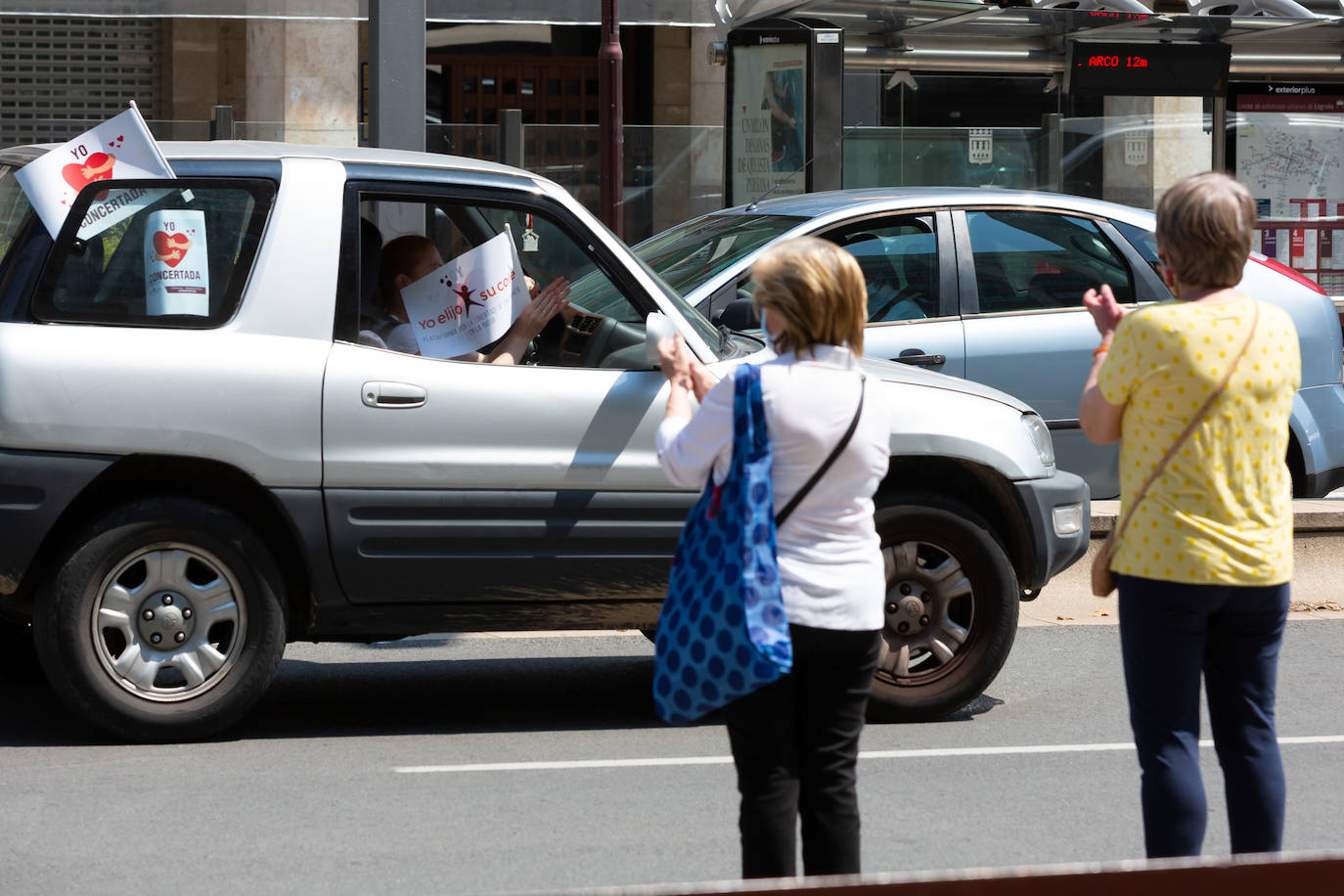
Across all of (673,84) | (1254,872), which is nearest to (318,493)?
(1254,872)

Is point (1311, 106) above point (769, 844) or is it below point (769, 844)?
above

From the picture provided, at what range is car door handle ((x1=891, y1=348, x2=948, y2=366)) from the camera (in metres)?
8.01

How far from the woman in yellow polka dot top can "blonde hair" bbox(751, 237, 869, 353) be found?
0.57 metres

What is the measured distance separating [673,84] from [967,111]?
31.5ft

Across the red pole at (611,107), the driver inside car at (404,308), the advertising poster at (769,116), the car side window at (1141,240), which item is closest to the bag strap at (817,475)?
the driver inside car at (404,308)

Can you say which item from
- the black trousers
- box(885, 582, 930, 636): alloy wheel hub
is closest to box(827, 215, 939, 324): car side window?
box(885, 582, 930, 636): alloy wheel hub

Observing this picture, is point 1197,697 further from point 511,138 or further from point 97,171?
point 511,138

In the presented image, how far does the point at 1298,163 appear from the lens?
16688mm

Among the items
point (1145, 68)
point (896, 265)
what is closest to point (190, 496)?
point (896, 265)

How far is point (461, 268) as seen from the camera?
20.2ft

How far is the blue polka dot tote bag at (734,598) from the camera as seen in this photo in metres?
3.44

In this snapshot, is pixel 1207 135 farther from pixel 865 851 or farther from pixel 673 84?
pixel 865 851

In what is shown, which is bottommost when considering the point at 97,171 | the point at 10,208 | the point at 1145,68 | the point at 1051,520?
the point at 1051,520

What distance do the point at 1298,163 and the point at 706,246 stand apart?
988 cm
